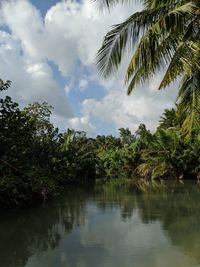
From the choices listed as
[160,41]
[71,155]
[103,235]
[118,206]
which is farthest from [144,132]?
[160,41]

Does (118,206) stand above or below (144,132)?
below

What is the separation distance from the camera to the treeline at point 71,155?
47.0ft

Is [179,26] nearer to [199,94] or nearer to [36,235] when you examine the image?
[199,94]

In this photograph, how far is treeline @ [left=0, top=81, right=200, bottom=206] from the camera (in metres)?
14.3

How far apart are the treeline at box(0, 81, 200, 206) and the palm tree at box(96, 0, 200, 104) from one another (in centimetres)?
197

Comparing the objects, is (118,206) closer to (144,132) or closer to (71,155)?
(71,155)

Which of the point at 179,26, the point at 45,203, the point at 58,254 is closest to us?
the point at 179,26

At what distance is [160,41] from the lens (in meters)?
7.03

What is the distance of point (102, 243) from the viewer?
364 inches

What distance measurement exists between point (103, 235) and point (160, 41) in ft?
17.7

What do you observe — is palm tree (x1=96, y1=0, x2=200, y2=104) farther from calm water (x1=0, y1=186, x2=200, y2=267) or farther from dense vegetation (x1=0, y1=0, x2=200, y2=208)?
calm water (x1=0, y1=186, x2=200, y2=267)

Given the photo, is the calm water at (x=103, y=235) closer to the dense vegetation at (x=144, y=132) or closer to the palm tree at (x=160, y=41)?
the dense vegetation at (x=144, y=132)

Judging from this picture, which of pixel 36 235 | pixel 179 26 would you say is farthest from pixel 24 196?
pixel 179 26

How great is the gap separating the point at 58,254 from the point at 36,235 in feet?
7.83
